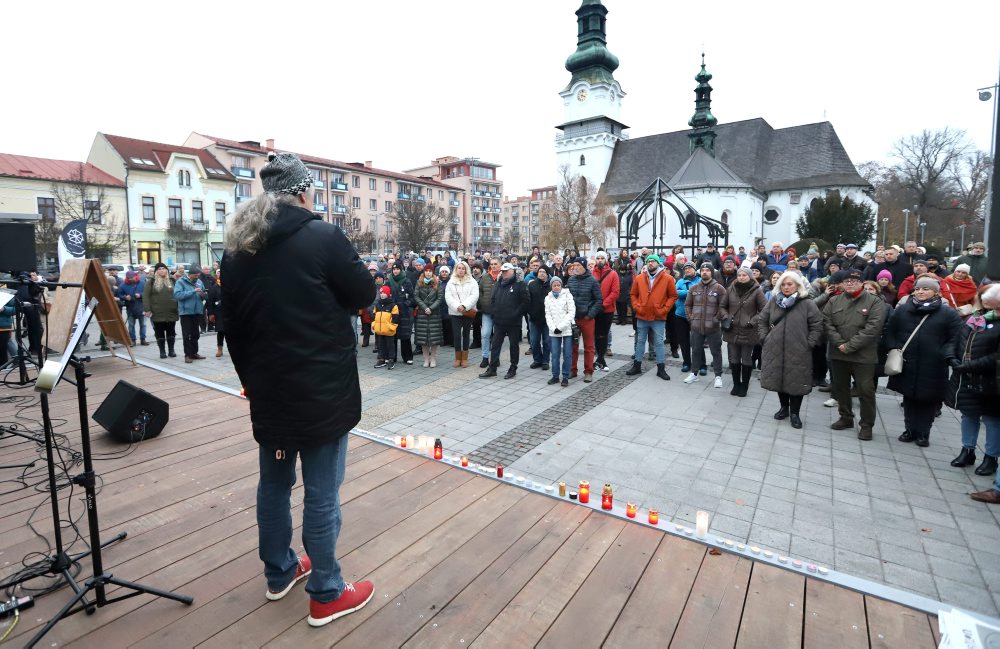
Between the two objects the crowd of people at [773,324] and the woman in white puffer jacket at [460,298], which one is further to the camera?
the woman in white puffer jacket at [460,298]

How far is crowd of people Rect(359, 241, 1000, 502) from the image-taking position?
17.3ft

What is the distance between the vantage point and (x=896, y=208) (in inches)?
2031

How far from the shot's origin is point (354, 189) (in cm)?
6062

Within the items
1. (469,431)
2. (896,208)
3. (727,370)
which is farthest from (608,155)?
(469,431)

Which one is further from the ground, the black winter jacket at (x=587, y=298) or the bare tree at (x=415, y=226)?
the bare tree at (x=415, y=226)

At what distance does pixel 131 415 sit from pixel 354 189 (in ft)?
197

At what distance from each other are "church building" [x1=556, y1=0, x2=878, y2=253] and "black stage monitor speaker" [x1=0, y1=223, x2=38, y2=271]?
39.5 m

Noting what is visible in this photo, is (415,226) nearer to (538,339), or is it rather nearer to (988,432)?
(538,339)

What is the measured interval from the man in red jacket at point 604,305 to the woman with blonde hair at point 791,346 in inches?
119

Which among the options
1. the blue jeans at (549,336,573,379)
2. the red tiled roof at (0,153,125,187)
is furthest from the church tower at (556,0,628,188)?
the blue jeans at (549,336,573,379)

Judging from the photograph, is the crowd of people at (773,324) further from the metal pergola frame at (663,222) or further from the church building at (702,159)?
the church building at (702,159)

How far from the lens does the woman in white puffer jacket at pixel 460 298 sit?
943 centimetres

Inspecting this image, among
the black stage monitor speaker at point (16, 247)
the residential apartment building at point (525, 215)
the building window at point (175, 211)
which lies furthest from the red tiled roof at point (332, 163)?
the residential apartment building at point (525, 215)

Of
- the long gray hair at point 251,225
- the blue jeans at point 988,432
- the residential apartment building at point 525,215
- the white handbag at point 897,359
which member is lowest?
the blue jeans at point 988,432
